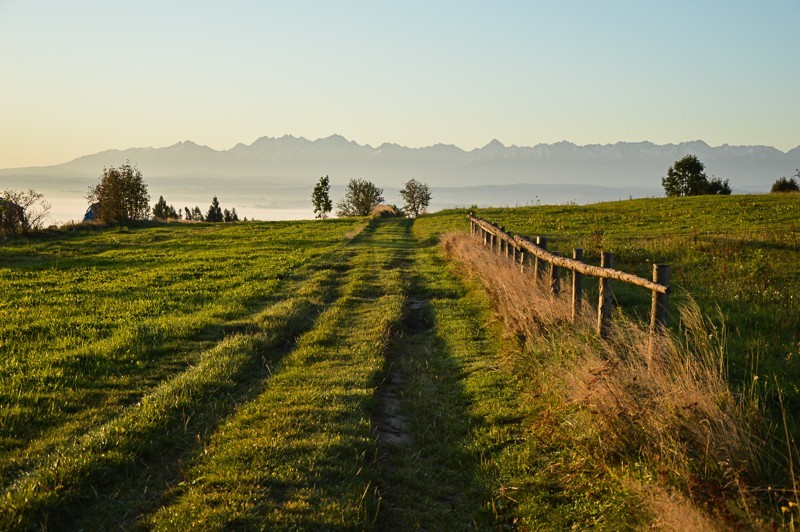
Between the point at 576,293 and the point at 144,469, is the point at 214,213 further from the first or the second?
the point at 144,469

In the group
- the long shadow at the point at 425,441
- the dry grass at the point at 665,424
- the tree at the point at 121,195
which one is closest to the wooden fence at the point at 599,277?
the dry grass at the point at 665,424

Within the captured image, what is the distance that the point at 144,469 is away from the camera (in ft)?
21.6

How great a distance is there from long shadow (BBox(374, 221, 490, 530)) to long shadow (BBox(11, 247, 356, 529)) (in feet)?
6.94

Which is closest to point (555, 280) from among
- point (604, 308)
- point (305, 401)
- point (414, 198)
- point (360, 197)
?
point (604, 308)

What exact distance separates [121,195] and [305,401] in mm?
53351

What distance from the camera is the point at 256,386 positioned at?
365 inches

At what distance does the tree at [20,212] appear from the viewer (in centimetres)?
3406

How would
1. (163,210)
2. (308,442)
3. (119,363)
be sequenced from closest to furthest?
(308,442)
(119,363)
(163,210)

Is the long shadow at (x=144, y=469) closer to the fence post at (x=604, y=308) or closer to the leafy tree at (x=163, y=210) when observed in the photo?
the fence post at (x=604, y=308)

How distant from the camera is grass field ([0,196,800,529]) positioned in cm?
589

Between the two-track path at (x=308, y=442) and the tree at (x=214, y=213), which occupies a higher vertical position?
the tree at (x=214, y=213)

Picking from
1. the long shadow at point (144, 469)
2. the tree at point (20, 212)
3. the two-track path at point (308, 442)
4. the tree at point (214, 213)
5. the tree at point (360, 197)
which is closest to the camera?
the long shadow at point (144, 469)

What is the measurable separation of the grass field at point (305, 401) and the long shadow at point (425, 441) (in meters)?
0.03

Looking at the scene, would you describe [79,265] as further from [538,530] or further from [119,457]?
[538,530]
